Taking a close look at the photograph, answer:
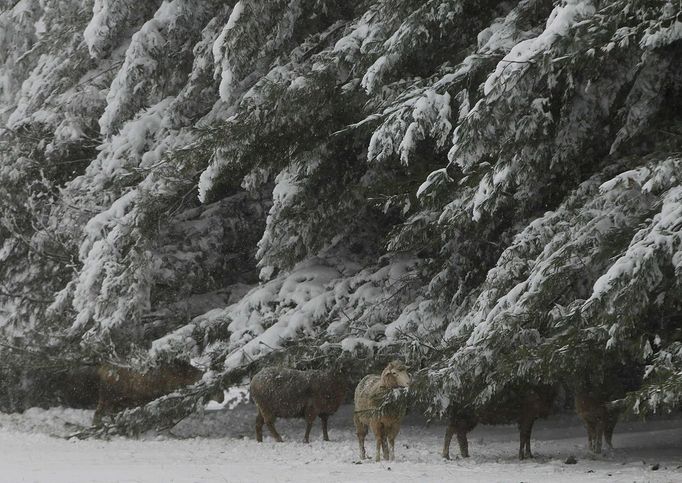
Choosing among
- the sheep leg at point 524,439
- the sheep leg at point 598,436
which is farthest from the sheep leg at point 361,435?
the sheep leg at point 598,436

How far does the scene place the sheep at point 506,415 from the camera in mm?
10438

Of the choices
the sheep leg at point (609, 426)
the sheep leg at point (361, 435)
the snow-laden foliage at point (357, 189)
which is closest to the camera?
the snow-laden foliage at point (357, 189)

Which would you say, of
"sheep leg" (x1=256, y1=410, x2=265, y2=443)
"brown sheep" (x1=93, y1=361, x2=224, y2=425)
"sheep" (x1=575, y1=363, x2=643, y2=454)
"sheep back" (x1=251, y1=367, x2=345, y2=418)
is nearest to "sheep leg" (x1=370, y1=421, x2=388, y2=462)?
"sheep" (x1=575, y1=363, x2=643, y2=454)

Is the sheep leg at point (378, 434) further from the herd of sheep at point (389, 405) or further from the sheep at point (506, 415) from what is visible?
the sheep at point (506, 415)

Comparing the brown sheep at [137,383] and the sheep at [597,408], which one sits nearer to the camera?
the sheep at [597,408]

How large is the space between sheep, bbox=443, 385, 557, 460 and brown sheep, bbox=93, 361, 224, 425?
575cm

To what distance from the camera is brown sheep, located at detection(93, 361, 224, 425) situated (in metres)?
15.4

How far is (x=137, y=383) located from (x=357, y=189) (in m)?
4.93

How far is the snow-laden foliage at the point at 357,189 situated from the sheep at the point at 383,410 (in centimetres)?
31

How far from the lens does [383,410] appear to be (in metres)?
9.61

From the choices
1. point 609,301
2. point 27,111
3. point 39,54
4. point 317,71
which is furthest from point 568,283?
point 39,54

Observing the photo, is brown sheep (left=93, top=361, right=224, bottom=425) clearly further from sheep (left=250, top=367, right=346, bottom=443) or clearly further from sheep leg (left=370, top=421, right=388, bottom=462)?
sheep leg (left=370, top=421, right=388, bottom=462)

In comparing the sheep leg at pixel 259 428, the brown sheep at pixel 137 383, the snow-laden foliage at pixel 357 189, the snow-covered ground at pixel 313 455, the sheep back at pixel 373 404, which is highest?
the snow-laden foliage at pixel 357 189

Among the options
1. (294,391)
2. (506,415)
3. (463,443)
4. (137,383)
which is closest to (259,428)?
(294,391)
